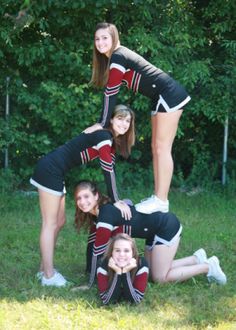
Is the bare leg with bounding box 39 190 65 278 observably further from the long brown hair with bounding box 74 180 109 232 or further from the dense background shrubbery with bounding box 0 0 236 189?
the dense background shrubbery with bounding box 0 0 236 189

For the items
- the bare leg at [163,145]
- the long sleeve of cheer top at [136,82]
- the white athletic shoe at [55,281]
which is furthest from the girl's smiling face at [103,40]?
the white athletic shoe at [55,281]

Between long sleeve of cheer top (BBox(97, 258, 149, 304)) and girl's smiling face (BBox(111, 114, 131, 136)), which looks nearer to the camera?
long sleeve of cheer top (BBox(97, 258, 149, 304))

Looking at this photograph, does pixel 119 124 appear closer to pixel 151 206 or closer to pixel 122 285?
pixel 151 206

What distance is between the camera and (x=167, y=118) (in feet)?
16.6

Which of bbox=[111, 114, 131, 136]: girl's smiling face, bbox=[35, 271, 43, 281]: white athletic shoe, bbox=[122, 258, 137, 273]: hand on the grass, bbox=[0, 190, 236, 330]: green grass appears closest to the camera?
bbox=[0, 190, 236, 330]: green grass

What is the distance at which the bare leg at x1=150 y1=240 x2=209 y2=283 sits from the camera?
464cm

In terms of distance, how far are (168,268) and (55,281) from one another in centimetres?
88

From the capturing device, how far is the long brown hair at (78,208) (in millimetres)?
4582

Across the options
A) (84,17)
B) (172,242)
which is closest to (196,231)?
(172,242)

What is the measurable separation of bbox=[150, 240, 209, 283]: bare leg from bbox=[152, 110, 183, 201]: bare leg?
569mm

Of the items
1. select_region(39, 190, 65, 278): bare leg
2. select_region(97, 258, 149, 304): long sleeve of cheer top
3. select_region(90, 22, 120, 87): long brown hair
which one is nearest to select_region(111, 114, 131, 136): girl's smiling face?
select_region(90, 22, 120, 87): long brown hair

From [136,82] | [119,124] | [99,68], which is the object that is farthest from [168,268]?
[99,68]

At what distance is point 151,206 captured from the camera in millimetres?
4812

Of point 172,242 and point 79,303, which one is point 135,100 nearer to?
point 172,242
